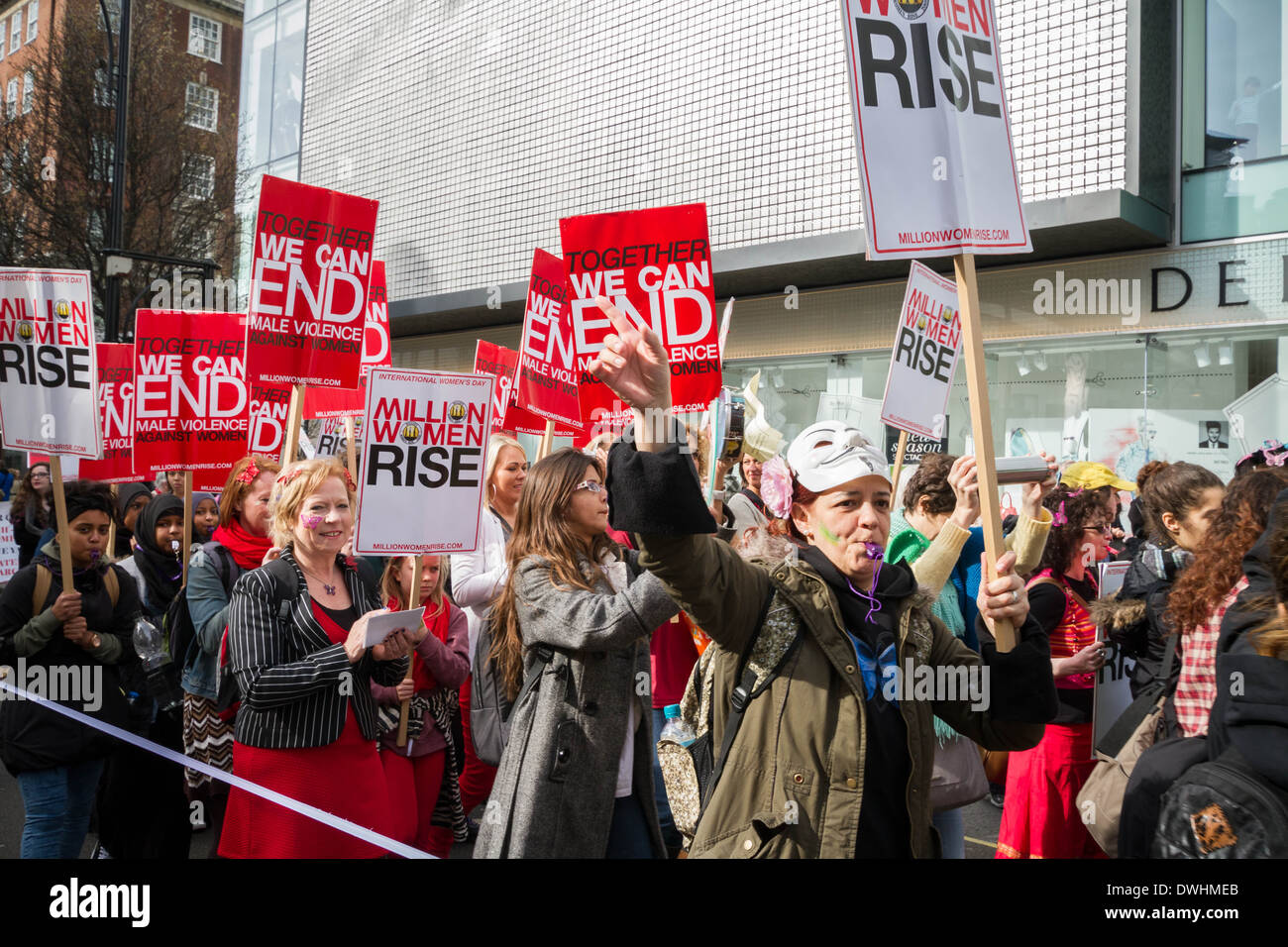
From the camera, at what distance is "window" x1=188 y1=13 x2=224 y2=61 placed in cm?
3719

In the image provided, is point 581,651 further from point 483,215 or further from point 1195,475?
point 483,215

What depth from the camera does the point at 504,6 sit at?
1936 centimetres

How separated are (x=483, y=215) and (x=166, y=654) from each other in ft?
51.7

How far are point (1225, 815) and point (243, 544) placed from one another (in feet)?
14.3

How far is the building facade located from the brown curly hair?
927cm

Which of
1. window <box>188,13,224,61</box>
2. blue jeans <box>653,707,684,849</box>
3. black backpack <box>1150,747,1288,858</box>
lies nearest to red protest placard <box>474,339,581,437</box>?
blue jeans <box>653,707,684,849</box>

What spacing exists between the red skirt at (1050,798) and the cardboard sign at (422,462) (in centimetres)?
263

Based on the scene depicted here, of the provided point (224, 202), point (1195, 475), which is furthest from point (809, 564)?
point (224, 202)

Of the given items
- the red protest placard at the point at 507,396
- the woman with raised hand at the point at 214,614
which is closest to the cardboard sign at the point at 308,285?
the woman with raised hand at the point at 214,614

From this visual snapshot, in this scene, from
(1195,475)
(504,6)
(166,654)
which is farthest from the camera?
(504,6)

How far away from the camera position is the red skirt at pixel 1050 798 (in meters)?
4.64

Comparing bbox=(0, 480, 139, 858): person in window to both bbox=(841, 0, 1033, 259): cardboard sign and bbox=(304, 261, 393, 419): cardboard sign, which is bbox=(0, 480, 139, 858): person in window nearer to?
bbox=(304, 261, 393, 419): cardboard sign

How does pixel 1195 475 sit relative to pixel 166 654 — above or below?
above

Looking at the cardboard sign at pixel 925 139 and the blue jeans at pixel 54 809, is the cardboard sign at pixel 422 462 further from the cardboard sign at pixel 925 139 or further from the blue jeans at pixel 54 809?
the cardboard sign at pixel 925 139
